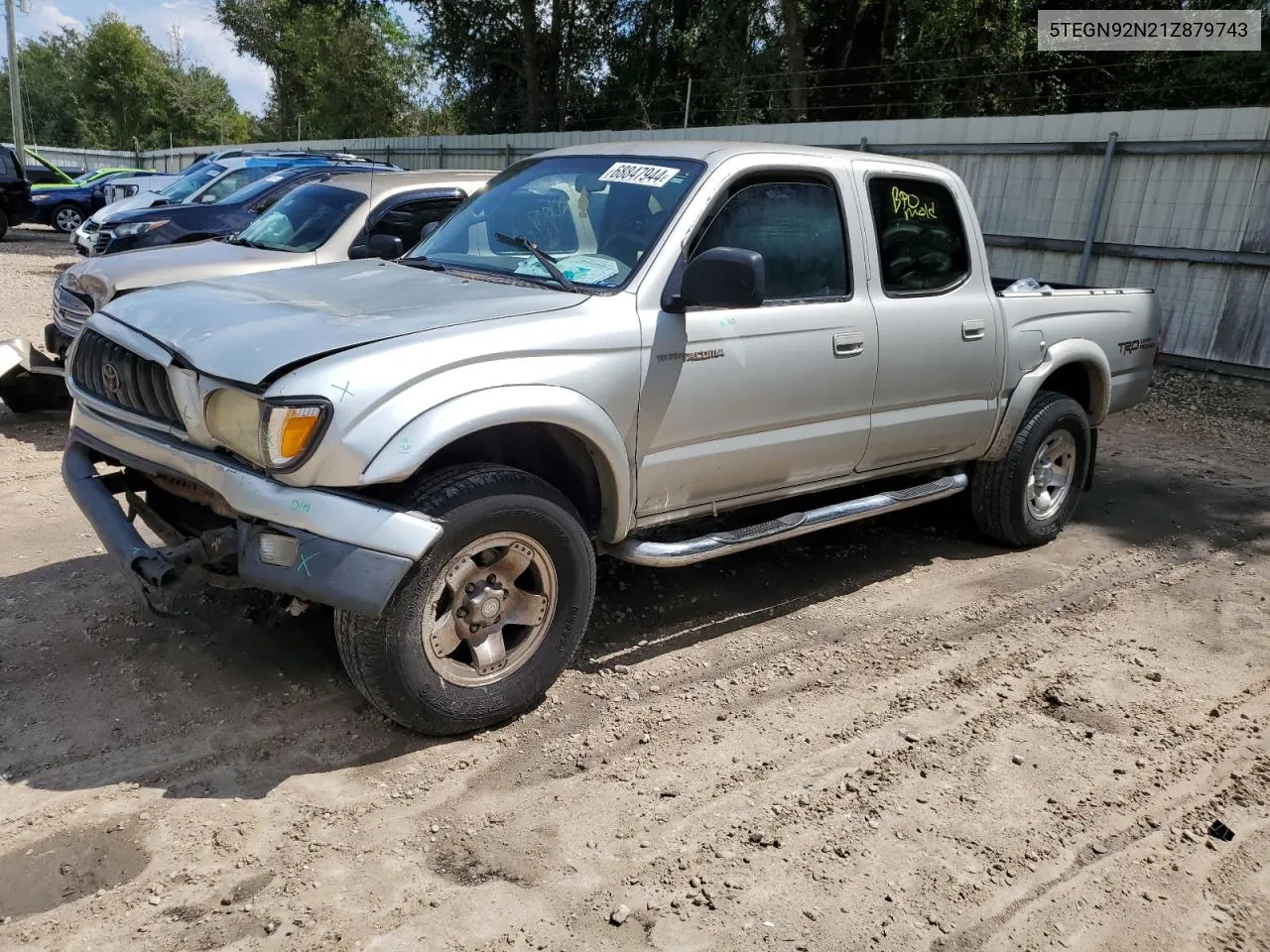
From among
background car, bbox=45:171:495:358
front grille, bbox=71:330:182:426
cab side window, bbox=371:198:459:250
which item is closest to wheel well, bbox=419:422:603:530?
front grille, bbox=71:330:182:426

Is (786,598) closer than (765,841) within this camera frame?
No

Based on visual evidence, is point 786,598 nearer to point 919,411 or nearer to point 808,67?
point 919,411

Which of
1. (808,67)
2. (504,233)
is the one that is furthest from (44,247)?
(504,233)

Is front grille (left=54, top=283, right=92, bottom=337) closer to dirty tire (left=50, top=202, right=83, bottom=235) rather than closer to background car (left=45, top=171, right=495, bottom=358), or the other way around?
background car (left=45, top=171, right=495, bottom=358)

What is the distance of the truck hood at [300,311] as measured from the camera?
10.5ft

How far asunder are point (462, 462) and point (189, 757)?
4.25ft

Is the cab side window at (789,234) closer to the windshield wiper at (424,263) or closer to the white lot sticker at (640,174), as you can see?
the white lot sticker at (640,174)

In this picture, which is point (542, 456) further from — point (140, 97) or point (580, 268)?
point (140, 97)

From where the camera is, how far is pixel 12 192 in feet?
68.2

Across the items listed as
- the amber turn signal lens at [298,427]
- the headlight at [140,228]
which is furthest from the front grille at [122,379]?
the headlight at [140,228]

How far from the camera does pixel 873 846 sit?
3.09 m

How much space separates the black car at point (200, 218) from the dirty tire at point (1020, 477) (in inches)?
242

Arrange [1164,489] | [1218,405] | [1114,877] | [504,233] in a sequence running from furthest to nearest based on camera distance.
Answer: [1218,405] < [1164,489] < [504,233] < [1114,877]

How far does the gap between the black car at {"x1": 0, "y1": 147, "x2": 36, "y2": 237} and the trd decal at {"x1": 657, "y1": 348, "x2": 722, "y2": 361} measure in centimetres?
2163
